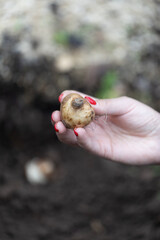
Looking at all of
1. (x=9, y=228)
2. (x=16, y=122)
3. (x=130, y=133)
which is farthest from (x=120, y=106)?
(x=16, y=122)

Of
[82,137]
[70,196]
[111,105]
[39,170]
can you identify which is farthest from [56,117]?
[39,170]

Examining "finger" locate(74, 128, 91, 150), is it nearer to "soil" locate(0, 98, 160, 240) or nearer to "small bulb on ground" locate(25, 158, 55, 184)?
"soil" locate(0, 98, 160, 240)

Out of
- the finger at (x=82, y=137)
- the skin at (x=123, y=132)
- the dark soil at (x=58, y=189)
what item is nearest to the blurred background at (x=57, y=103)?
the dark soil at (x=58, y=189)

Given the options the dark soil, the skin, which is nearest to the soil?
the dark soil

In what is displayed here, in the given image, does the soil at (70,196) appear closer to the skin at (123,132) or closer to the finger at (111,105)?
the skin at (123,132)

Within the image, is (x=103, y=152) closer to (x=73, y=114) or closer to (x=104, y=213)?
(x=73, y=114)

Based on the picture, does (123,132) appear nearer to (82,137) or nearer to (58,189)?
(82,137)
